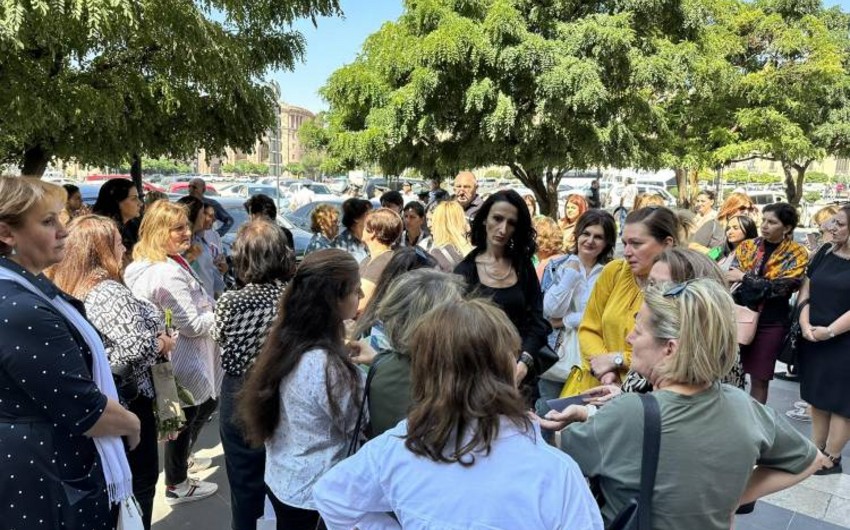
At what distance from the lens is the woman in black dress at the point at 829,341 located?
152 inches

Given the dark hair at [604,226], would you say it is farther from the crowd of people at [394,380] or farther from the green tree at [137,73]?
the green tree at [137,73]

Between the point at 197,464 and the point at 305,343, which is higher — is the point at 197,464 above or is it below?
below

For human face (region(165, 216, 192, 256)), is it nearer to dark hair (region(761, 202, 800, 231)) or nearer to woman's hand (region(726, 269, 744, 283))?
woman's hand (region(726, 269, 744, 283))

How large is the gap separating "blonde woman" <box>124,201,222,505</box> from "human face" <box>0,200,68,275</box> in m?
1.31

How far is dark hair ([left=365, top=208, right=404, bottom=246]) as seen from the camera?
13.8ft

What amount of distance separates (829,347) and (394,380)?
139 inches

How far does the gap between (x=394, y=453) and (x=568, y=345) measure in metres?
2.33

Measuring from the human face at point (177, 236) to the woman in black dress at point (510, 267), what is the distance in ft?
5.37

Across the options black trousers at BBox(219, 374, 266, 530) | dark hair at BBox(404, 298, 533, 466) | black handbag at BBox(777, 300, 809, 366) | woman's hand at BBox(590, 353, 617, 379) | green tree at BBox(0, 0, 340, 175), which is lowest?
black trousers at BBox(219, 374, 266, 530)

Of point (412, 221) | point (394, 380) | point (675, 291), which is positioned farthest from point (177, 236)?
point (412, 221)

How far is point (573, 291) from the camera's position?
144 inches

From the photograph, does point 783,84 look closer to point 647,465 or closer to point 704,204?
point 704,204

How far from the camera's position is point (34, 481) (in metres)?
1.80

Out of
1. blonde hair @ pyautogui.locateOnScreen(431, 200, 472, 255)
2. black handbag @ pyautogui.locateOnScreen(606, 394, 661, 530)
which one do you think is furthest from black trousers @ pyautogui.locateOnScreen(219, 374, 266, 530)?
blonde hair @ pyautogui.locateOnScreen(431, 200, 472, 255)
